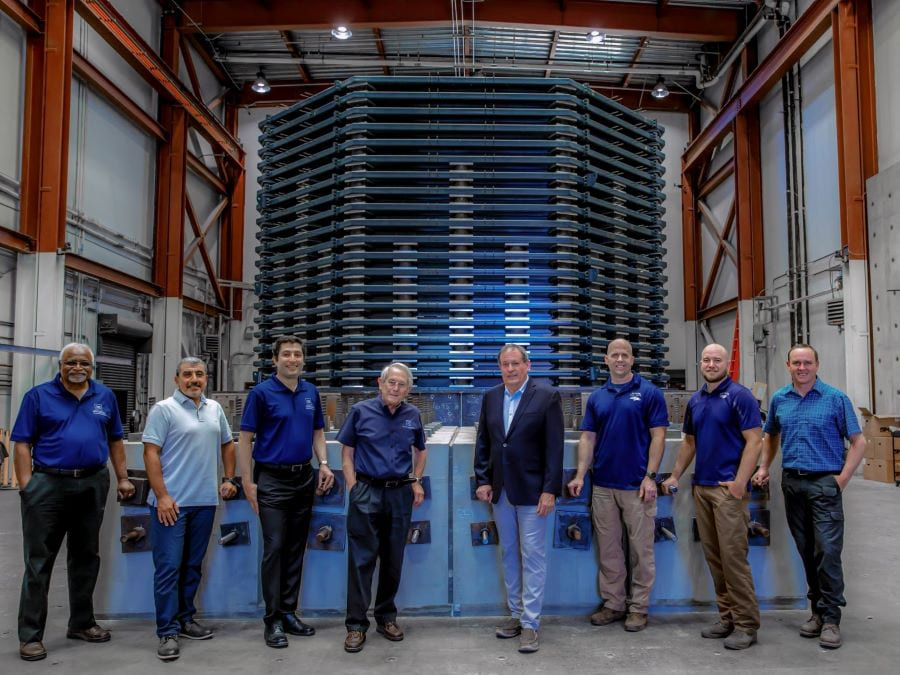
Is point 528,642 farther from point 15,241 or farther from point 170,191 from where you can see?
point 170,191

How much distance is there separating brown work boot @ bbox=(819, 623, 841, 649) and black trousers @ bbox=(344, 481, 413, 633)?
2.08 m

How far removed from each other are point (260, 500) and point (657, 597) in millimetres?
2221

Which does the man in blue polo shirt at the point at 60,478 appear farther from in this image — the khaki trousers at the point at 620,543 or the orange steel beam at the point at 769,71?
the orange steel beam at the point at 769,71

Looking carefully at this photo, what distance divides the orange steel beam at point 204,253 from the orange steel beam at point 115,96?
61.8 inches

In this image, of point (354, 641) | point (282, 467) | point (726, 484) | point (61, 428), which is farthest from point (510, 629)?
point (61, 428)

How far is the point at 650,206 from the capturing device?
6504 millimetres

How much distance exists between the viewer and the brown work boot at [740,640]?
320cm

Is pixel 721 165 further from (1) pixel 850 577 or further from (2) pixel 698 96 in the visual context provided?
(1) pixel 850 577

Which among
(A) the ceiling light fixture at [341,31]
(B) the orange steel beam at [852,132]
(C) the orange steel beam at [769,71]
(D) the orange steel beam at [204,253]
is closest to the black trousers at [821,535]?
(B) the orange steel beam at [852,132]

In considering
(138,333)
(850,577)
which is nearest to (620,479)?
(850,577)

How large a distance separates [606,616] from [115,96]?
11475 millimetres

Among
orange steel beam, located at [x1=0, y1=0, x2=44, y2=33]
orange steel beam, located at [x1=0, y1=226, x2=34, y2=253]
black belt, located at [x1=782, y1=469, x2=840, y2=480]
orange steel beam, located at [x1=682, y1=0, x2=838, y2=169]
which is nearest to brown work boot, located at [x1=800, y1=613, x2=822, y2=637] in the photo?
black belt, located at [x1=782, y1=469, x2=840, y2=480]

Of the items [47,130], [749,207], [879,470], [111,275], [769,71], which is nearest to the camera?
[879,470]

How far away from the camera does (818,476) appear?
332 centimetres
